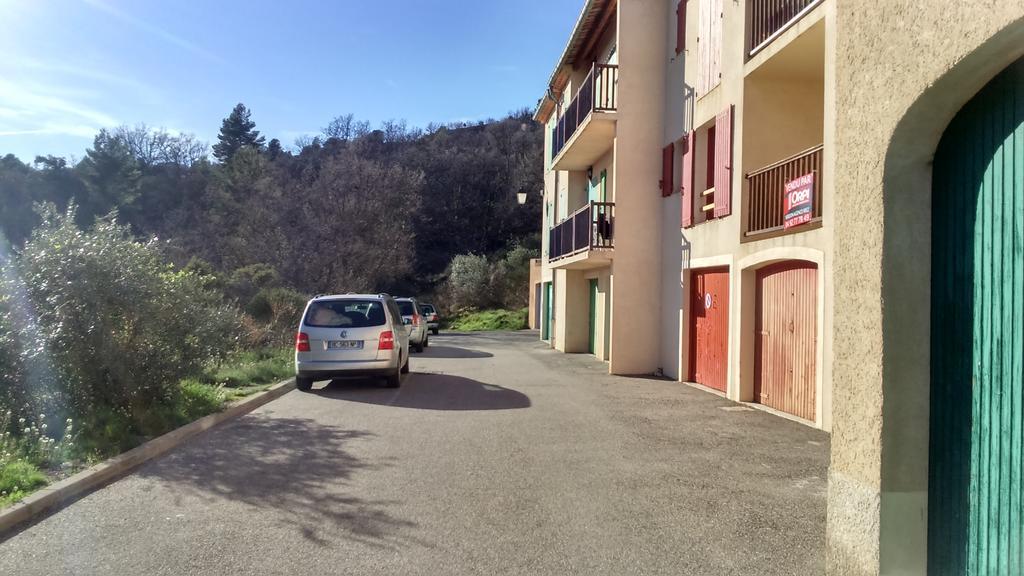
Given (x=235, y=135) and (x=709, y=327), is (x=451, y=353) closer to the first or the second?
(x=709, y=327)

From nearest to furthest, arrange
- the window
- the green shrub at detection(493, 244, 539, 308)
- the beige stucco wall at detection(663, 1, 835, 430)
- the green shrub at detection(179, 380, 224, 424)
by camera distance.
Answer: the green shrub at detection(179, 380, 224, 424)
the beige stucco wall at detection(663, 1, 835, 430)
the window
the green shrub at detection(493, 244, 539, 308)

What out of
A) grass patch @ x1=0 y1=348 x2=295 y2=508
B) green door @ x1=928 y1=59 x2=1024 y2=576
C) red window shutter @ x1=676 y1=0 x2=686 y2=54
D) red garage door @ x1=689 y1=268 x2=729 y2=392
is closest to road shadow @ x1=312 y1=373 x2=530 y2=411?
grass patch @ x1=0 y1=348 x2=295 y2=508

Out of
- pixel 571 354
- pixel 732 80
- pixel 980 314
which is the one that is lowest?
pixel 571 354

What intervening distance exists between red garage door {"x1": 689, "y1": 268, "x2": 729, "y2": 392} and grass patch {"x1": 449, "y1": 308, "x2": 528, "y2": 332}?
28.6 meters

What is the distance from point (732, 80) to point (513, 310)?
35.1 m

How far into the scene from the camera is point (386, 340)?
1323cm

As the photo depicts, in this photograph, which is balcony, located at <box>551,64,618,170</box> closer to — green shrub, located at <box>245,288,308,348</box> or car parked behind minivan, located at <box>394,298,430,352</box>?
car parked behind minivan, located at <box>394,298,430,352</box>

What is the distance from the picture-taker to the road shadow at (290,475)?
5508 mm

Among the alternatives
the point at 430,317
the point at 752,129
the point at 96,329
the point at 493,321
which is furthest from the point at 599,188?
the point at 493,321

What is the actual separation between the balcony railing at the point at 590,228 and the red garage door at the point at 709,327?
2.68 metres

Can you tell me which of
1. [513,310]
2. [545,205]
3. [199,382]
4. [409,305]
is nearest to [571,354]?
[409,305]

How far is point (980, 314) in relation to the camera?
372 centimetres

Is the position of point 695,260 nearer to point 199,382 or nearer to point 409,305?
point 199,382

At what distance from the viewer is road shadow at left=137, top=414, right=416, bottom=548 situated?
18.1 ft
